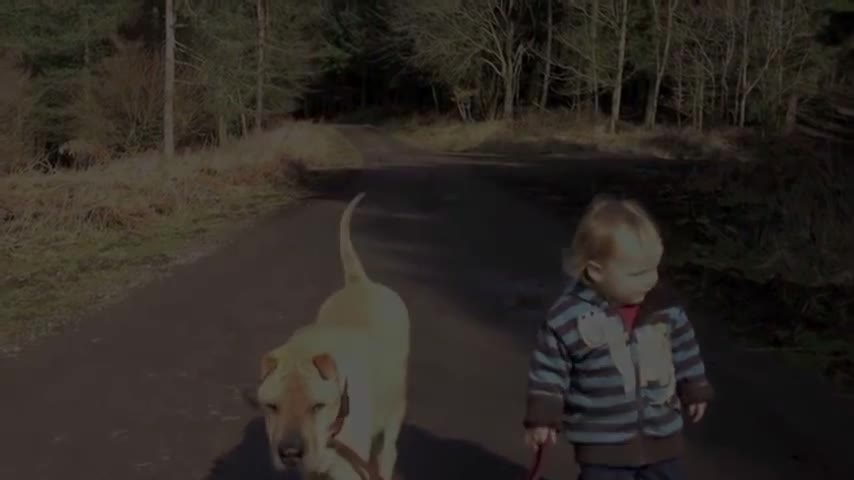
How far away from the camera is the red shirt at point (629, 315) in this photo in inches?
141

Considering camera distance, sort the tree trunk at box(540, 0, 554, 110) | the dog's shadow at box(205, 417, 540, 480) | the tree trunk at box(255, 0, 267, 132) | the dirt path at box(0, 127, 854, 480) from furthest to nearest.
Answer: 1. the tree trunk at box(540, 0, 554, 110)
2. the tree trunk at box(255, 0, 267, 132)
3. the dirt path at box(0, 127, 854, 480)
4. the dog's shadow at box(205, 417, 540, 480)

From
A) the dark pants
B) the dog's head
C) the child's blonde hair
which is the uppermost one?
the child's blonde hair

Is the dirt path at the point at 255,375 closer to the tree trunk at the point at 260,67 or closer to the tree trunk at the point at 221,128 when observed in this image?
the tree trunk at the point at 221,128

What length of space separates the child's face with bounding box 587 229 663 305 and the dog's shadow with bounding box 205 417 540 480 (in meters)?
2.26

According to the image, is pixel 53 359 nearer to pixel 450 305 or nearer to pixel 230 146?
pixel 450 305

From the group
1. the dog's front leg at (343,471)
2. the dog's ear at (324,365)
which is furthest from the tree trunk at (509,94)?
the dog's ear at (324,365)

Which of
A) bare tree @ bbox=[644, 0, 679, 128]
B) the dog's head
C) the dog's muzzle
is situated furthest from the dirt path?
bare tree @ bbox=[644, 0, 679, 128]

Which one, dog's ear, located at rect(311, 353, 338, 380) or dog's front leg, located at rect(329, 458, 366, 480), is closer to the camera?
dog's ear, located at rect(311, 353, 338, 380)

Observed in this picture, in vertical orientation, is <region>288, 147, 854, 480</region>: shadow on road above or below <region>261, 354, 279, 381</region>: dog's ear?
below

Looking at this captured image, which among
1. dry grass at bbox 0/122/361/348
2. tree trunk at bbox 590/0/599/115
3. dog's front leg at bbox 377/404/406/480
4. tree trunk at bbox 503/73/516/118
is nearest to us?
dog's front leg at bbox 377/404/406/480

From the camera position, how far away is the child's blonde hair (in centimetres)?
349

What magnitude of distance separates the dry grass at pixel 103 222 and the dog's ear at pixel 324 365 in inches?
234

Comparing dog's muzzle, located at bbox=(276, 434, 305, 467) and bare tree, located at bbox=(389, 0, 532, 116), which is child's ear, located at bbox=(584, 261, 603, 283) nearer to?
dog's muzzle, located at bbox=(276, 434, 305, 467)

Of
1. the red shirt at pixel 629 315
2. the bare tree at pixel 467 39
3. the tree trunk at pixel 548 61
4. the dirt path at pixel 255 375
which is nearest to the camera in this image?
the red shirt at pixel 629 315
